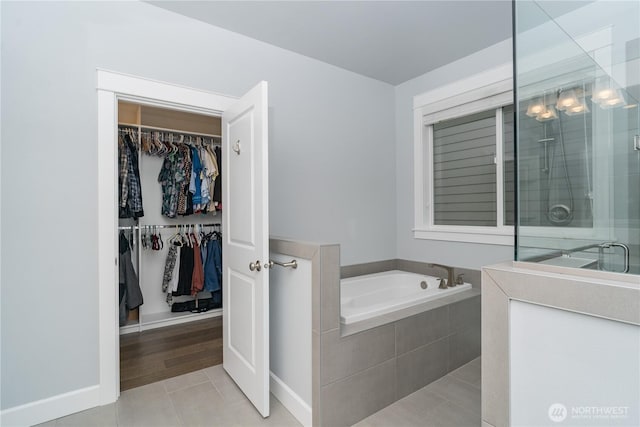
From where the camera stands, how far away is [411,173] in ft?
10.7

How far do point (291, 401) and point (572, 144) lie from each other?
1.85 m

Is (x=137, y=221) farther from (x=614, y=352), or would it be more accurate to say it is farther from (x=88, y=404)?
(x=614, y=352)

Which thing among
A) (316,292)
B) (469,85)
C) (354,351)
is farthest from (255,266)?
(469,85)

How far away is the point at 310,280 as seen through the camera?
1.72 metres

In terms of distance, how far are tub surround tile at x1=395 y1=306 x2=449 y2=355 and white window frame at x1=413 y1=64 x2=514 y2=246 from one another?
2.82 feet

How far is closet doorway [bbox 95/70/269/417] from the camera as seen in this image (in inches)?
70.0

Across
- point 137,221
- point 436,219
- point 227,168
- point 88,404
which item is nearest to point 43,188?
point 227,168

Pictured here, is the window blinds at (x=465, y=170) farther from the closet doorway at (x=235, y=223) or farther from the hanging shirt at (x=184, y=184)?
the hanging shirt at (x=184, y=184)

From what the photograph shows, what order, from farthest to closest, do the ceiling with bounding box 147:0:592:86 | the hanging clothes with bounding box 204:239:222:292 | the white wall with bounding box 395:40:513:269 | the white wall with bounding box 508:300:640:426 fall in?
the hanging clothes with bounding box 204:239:222:292
the white wall with bounding box 395:40:513:269
the ceiling with bounding box 147:0:592:86
the white wall with bounding box 508:300:640:426

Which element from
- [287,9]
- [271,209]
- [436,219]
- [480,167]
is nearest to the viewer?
[287,9]

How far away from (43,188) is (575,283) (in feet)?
7.84

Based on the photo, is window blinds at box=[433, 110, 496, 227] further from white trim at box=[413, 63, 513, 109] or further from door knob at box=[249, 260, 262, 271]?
door knob at box=[249, 260, 262, 271]

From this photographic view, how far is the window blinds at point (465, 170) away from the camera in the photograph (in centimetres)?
280

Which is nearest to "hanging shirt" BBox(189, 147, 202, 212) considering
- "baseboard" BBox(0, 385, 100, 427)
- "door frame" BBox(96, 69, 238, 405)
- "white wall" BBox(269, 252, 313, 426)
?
"door frame" BBox(96, 69, 238, 405)
